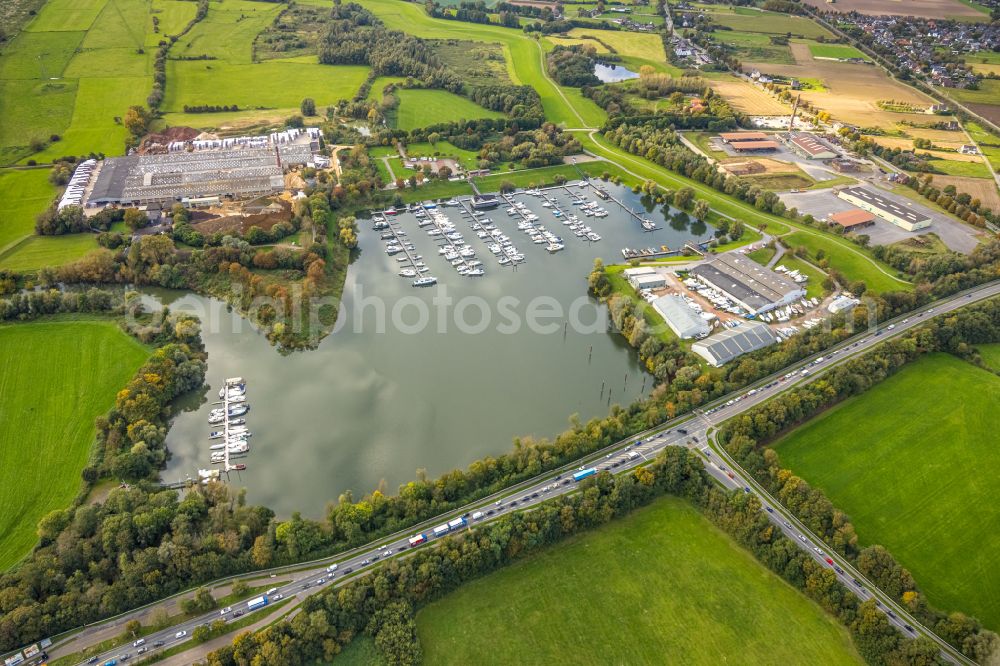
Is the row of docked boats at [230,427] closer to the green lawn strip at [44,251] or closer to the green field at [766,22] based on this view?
the green lawn strip at [44,251]

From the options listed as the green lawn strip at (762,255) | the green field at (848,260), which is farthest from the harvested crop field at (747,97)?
the green lawn strip at (762,255)

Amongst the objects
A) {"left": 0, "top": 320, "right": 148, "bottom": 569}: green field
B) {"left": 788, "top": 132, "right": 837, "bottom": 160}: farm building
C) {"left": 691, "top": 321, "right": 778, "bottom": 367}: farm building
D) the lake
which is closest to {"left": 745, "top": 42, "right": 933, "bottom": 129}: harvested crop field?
{"left": 788, "top": 132, "right": 837, "bottom": 160}: farm building

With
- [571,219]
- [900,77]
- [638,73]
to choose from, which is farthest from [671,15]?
[571,219]

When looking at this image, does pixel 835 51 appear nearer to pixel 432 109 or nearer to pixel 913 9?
pixel 913 9

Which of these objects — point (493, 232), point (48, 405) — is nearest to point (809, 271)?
point (493, 232)

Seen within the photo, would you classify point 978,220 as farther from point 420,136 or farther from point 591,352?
point 420,136

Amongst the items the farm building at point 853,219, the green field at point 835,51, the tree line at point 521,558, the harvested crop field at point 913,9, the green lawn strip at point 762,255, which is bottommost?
the tree line at point 521,558
